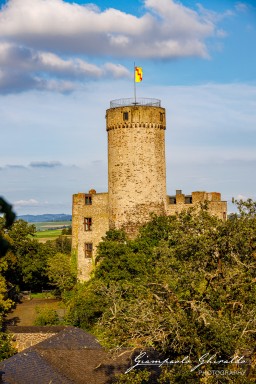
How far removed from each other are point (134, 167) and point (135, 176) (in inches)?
29.4

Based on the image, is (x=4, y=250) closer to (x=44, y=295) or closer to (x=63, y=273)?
(x=63, y=273)

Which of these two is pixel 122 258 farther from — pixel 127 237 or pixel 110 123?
pixel 110 123

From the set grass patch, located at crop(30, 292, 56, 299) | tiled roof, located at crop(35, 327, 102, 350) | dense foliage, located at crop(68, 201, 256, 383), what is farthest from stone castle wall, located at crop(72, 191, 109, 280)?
dense foliage, located at crop(68, 201, 256, 383)

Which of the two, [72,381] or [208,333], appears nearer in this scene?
[208,333]

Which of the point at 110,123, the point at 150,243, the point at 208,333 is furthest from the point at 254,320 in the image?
the point at 110,123

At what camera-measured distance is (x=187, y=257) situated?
74.9 feet

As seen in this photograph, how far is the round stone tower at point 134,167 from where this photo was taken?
49500 millimetres

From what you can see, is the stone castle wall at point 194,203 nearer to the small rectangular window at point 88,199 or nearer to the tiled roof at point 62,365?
the small rectangular window at point 88,199

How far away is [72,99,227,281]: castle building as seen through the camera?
4953 centimetres

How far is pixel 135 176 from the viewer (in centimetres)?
4947

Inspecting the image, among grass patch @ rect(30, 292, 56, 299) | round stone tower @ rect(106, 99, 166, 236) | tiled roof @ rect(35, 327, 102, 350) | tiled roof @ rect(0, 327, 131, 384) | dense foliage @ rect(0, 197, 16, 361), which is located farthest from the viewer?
grass patch @ rect(30, 292, 56, 299)

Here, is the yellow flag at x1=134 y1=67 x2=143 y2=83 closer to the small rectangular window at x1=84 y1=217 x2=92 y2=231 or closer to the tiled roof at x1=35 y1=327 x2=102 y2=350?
the small rectangular window at x1=84 y1=217 x2=92 y2=231

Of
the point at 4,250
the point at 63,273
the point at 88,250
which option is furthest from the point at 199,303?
the point at 63,273

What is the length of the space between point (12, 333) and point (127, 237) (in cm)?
1299
